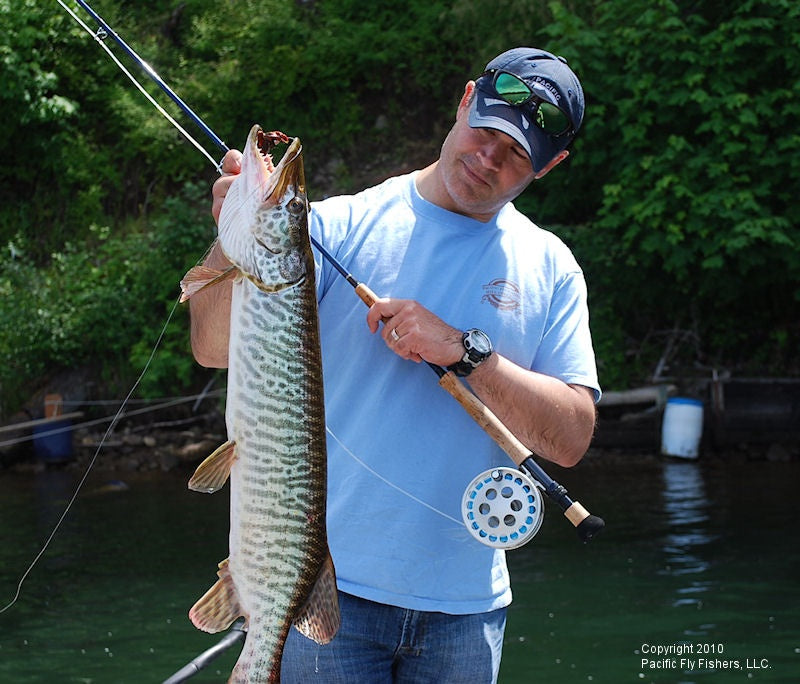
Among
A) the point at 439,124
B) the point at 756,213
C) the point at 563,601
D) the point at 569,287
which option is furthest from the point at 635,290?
the point at 569,287

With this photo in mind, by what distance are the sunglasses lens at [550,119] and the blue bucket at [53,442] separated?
565 inches

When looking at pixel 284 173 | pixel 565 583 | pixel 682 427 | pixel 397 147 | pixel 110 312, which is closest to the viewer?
pixel 284 173

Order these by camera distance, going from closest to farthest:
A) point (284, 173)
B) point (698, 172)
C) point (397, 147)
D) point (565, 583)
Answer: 1. point (284, 173)
2. point (565, 583)
3. point (698, 172)
4. point (397, 147)

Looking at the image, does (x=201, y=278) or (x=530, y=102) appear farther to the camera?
(x=530, y=102)

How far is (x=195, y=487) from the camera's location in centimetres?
261

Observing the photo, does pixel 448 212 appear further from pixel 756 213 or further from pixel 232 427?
pixel 756 213

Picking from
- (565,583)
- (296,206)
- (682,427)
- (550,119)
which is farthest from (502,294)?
(682,427)

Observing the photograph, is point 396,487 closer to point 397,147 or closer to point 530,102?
point 530,102

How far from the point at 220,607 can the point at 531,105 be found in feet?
4.95

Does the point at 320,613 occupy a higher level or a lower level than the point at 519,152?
lower

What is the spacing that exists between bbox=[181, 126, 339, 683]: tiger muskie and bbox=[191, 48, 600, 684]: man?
0.18 metres

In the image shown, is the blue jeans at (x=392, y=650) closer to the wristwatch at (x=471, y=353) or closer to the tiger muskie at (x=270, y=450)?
the tiger muskie at (x=270, y=450)

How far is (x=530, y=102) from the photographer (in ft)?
9.66

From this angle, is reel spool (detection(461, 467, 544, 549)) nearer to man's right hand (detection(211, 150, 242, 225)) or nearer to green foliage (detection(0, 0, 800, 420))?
man's right hand (detection(211, 150, 242, 225))
